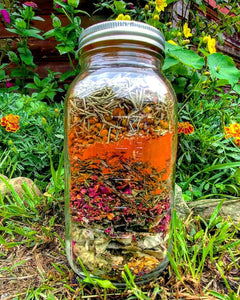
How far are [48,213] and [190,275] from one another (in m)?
0.64

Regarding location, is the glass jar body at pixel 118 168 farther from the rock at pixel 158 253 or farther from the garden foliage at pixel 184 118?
the garden foliage at pixel 184 118

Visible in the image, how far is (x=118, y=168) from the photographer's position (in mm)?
649

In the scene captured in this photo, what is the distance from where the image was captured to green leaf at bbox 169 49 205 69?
1.09 m

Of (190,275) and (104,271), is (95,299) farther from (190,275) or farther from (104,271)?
(190,275)

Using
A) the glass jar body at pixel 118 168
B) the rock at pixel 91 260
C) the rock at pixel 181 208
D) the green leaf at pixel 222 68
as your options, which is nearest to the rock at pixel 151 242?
the glass jar body at pixel 118 168

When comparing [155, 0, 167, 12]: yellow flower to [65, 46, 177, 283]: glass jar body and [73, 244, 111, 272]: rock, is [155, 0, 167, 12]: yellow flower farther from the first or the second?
[73, 244, 111, 272]: rock

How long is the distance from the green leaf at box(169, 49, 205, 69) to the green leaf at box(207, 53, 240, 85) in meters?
0.07

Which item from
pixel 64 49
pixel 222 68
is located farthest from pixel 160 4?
pixel 64 49

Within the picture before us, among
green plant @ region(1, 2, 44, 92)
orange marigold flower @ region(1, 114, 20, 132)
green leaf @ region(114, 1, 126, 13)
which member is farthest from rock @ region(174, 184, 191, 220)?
green plant @ region(1, 2, 44, 92)

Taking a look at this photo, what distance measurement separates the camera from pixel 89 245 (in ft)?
2.20

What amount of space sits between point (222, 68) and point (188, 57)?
0.21m

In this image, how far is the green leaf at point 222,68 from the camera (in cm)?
114

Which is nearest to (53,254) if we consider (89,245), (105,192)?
(89,245)

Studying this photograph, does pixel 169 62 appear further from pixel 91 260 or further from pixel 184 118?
pixel 91 260
